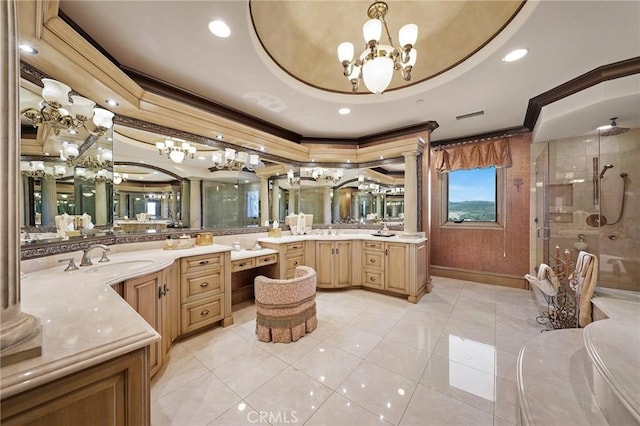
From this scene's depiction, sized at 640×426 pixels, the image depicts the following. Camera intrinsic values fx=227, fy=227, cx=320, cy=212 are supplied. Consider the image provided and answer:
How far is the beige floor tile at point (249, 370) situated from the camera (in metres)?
1.73

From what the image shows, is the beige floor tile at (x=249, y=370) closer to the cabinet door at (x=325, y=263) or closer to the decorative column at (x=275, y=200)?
the cabinet door at (x=325, y=263)

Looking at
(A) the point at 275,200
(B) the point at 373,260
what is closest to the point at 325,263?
(B) the point at 373,260

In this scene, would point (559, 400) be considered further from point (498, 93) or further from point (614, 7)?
point (498, 93)

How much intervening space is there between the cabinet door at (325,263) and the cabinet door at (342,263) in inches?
2.9

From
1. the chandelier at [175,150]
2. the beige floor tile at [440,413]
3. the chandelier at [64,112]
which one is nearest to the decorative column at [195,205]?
the chandelier at [175,150]

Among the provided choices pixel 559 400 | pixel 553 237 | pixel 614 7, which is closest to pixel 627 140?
pixel 553 237

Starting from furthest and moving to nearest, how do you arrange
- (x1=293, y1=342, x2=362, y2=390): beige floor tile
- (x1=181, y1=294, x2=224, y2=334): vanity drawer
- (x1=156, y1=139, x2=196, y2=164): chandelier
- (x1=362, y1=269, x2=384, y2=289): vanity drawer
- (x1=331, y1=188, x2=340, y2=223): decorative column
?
(x1=331, y1=188, x2=340, y2=223): decorative column < (x1=362, y1=269, x2=384, y2=289): vanity drawer < (x1=156, y1=139, x2=196, y2=164): chandelier < (x1=181, y1=294, x2=224, y2=334): vanity drawer < (x1=293, y1=342, x2=362, y2=390): beige floor tile

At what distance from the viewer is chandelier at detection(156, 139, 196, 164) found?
8.98 ft

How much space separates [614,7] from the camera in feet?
5.32

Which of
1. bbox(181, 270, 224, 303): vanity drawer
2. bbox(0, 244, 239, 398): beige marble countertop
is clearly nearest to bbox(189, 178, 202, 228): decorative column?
bbox(181, 270, 224, 303): vanity drawer

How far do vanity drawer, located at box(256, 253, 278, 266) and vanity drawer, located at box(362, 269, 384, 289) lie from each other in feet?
4.87

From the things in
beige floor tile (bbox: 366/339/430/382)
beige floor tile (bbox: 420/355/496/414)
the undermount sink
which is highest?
the undermount sink

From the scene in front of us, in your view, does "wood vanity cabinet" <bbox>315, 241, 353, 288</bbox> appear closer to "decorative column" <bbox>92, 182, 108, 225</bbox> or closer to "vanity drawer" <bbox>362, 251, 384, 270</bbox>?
"vanity drawer" <bbox>362, 251, 384, 270</bbox>

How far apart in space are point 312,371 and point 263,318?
0.72 meters
